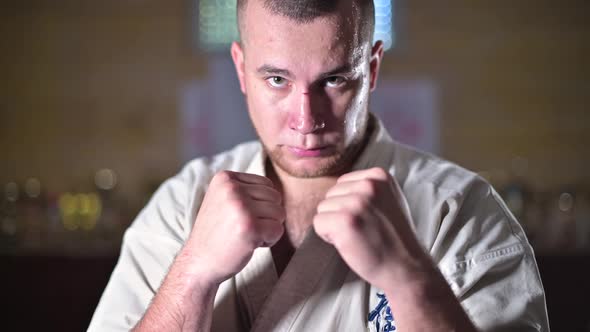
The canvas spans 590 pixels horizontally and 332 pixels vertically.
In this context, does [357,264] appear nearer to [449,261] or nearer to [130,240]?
[449,261]

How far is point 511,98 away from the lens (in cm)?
524

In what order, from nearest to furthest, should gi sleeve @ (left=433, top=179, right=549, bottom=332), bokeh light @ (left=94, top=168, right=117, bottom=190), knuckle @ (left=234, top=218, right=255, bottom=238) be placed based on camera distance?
knuckle @ (left=234, top=218, right=255, bottom=238) → gi sleeve @ (left=433, top=179, right=549, bottom=332) → bokeh light @ (left=94, top=168, right=117, bottom=190)

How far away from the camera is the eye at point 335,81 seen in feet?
5.59

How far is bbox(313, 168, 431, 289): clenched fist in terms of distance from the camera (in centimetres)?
137

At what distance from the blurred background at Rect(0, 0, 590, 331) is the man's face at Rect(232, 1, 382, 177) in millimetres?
3457

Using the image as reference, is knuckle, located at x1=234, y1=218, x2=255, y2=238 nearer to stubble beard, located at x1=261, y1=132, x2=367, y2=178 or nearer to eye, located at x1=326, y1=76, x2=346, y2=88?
stubble beard, located at x1=261, y1=132, x2=367, y2=178

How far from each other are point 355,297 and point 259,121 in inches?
21.5

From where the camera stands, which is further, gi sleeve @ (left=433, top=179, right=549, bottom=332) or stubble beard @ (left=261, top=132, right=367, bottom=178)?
stubble beard @ (left=261, top=132, right=367, bottom=178)

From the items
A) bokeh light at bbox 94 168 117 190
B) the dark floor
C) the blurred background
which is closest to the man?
the dark floor

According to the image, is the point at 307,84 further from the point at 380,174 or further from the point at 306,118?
the point at 380,174

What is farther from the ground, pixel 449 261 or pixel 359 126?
pixel 359 126

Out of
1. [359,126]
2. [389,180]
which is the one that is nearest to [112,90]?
[359,126]

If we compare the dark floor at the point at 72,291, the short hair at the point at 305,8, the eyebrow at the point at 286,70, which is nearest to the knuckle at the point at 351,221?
the eyebrow at the point at 286,70

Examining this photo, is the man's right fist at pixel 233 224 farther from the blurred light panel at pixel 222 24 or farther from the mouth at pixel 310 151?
the blurred light panel at pixel 222 24
